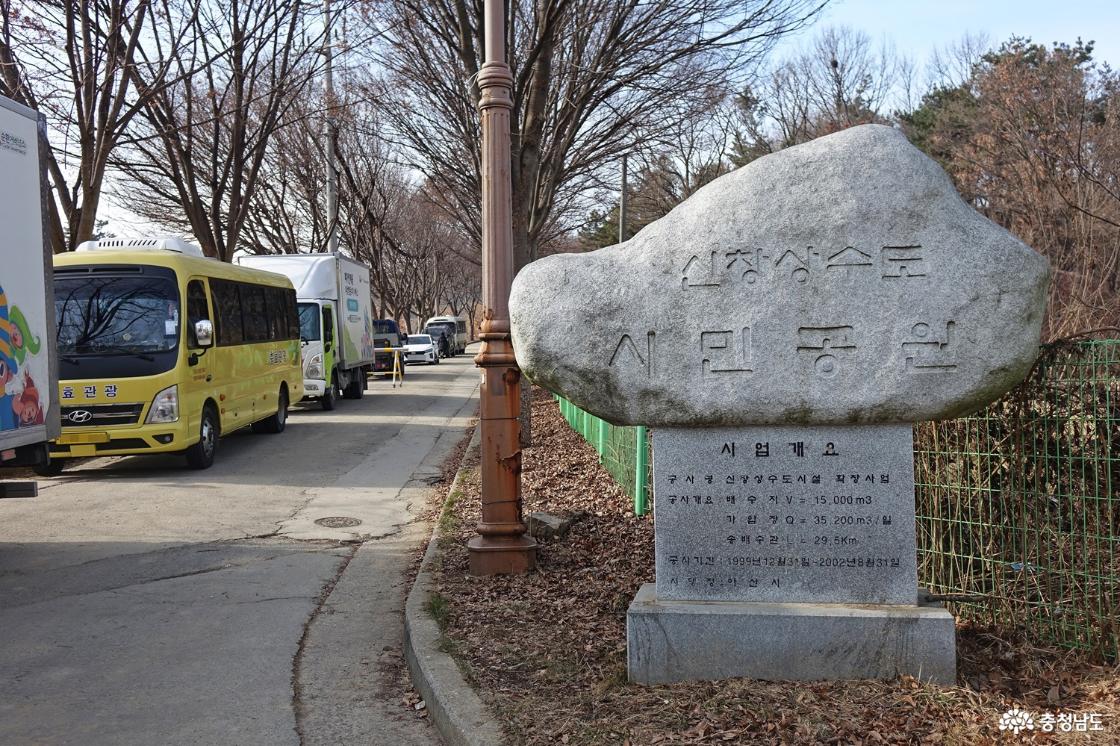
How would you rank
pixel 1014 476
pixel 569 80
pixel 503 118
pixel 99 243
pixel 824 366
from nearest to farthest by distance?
pixel 824 366 < pixel 1014 476 < pixel 503 118 < pixel 99 243 < pixel 569 80

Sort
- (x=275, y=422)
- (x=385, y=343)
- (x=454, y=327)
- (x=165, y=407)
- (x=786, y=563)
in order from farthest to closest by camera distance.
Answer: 1. (x=454, y=327)
2. (x=385, y=343)
3. (x=275, y=422)
4. (x=165, y=407)
5. (x=786, y=563)

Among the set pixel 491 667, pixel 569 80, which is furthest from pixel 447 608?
pixel 569 80

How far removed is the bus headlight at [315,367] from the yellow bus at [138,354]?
23.4ft

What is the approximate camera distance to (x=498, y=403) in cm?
648

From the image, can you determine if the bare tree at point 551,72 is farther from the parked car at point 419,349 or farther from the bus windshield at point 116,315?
the parked car at point 419,349

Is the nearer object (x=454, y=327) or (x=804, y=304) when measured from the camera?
(x=804, y=304)

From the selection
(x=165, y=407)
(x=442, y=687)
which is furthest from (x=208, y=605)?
(x=165, y=407)

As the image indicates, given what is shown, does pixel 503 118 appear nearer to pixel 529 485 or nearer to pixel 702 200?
pixel 702 200

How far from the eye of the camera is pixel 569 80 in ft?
60.0

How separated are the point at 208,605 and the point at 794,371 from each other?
4.30 metres

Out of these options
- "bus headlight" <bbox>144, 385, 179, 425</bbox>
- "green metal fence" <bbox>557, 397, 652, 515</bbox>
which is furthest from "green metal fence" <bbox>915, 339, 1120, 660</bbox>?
"bus headlight" <bbox>144, 385, 179, 425</bbox>

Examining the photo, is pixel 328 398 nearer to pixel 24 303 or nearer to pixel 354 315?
pixel 354 315

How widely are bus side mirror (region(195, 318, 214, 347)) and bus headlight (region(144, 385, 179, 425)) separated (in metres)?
0.77

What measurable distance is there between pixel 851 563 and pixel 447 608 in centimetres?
245
